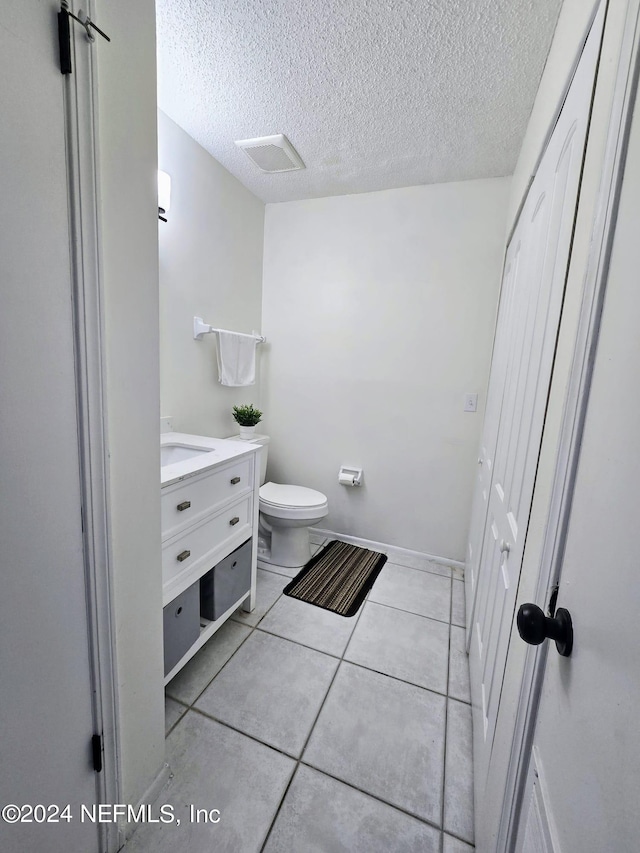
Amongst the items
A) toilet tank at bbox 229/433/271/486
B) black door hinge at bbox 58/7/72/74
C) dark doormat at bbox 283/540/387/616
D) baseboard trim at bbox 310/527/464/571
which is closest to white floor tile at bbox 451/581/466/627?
baseboard trim at bbox 310/527/464/571

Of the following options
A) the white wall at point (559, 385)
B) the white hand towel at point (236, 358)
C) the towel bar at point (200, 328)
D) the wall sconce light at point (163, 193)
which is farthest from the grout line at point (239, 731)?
the wall sconce light at point (163, 193)

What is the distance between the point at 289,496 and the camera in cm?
229

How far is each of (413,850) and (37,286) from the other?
1.66m

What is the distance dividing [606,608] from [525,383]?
0.77 m

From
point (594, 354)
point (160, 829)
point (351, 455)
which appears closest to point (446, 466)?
point (351, 455)

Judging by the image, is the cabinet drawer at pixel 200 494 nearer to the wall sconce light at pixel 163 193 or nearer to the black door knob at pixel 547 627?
the black door knob at pixel 547 627

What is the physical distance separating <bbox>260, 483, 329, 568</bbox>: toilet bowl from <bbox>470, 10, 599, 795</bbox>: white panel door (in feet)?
3.49

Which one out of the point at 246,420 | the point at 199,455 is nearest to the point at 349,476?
the point at 246,420

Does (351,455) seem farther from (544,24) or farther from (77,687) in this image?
(544,24)

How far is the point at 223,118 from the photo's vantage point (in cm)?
169

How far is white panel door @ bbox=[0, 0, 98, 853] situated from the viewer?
612 mm

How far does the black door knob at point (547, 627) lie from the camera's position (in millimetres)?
481

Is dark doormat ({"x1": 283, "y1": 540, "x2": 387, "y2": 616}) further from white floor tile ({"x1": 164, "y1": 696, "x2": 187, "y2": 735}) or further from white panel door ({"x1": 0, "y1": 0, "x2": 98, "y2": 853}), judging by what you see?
white panel door ({"x1": 0, "y1": 0, "x2": 98, "y2": 853})

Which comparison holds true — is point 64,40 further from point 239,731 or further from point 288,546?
point 288,546
